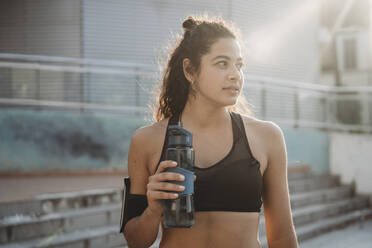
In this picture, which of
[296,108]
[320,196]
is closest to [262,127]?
[320,196]

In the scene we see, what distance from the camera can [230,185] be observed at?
6.75ft

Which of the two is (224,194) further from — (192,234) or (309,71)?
(309,71)

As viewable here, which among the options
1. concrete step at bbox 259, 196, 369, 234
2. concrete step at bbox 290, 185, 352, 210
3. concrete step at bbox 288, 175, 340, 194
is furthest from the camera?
concrete step at bbox 288, 175, 340, 194

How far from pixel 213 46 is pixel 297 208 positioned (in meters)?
6.43

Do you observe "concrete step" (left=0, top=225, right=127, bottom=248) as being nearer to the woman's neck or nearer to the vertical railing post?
the woman's neck

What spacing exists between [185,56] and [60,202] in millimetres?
3655

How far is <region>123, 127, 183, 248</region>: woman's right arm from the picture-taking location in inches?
70.2

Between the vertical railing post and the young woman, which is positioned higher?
the vertical railing post

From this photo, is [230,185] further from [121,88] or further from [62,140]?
[121,88]

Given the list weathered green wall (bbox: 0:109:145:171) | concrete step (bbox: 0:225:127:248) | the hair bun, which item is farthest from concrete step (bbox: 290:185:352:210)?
the hair bun

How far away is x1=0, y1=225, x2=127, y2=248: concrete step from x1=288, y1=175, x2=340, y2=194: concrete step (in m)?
4.31

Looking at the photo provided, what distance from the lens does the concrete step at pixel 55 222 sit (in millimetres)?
4571

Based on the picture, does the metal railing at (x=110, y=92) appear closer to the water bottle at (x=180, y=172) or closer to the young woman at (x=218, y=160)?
the young woman at (x=218, y=160)

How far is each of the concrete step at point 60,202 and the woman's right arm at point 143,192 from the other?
317 cm
